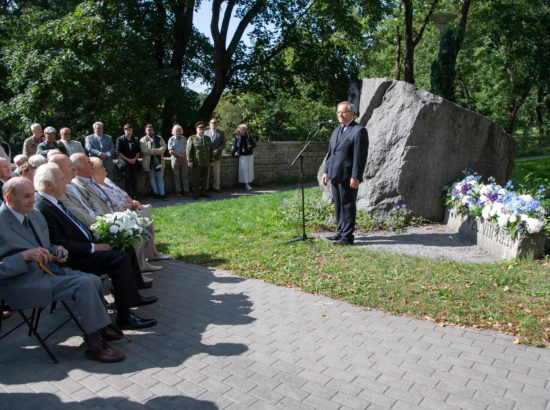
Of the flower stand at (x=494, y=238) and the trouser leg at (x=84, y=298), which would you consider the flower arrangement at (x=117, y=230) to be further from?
the flower stand at (x=494, y=238)

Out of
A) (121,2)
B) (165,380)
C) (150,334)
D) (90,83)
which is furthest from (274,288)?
(121,2)

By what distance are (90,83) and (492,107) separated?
99.9 ft

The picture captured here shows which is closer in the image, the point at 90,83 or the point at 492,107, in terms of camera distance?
the point at 90,83

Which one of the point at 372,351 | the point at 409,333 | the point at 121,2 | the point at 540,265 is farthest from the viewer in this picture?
the point at 121,2

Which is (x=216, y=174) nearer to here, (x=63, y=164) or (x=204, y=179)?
(x=204, y=179)

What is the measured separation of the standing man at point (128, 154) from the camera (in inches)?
459

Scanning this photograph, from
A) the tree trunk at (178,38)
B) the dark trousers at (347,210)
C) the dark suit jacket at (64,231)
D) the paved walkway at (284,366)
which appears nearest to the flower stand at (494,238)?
the dark trousers at (347,210)

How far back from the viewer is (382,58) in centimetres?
3544

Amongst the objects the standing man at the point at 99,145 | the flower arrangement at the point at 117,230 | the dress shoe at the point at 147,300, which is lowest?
the dress shoe at the point at 147,300

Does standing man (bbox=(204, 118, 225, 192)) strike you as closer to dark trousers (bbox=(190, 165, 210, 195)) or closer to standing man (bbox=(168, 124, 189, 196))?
dark trousers (bbox=(190, 165, 210, 195))

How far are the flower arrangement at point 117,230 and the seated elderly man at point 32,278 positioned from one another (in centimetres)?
68

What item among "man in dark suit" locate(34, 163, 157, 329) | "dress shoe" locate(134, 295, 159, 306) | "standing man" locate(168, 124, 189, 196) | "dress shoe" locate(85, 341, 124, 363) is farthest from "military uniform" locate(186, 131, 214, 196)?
"dress shoe" locate(85, 341, 124, 363)

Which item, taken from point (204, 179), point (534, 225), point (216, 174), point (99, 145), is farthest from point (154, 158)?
point (534, 225)

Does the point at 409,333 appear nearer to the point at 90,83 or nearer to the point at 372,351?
the point at 372,351
